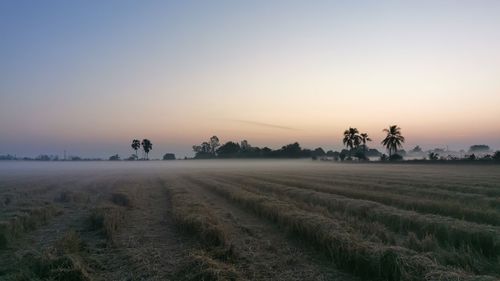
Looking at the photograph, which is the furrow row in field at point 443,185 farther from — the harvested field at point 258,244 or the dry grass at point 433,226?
the dry grass at point 433,226

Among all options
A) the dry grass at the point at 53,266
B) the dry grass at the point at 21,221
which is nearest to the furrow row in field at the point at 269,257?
the dry grass at the point at 53,266

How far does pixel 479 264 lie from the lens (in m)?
8.33

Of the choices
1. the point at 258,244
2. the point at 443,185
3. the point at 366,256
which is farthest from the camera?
the point at 443,185

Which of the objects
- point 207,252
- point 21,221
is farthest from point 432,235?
point 21,221

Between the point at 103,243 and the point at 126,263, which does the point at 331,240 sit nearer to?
the point at 126,263

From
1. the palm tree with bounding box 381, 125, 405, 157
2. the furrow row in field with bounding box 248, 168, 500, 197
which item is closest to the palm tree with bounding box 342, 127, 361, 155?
the palm tree with bounding box 381, 125, 405, 157

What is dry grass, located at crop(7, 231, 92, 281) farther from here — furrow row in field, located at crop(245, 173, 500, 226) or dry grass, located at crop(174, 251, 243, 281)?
furrow row in field, located at crop(245, 173, 500, 226)

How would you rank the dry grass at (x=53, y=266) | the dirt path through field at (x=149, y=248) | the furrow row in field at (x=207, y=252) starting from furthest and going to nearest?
the dirt path through field at (x=149, y=248)
the dry grass at (x=53, y=266)
the furrow row in field at (x=207, y=252)

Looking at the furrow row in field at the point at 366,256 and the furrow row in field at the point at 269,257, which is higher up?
the furrow row in field at the point at 366,256

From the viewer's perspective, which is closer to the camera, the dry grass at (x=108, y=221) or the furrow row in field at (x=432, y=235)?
the furrow row in field at (x=432, y=235)

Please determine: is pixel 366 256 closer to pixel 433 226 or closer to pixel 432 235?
pixel 432 235

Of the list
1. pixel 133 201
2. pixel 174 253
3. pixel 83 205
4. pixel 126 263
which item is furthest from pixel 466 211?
pixel 83 205

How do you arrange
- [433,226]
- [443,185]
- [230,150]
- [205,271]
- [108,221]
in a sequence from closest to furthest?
[205,271]
[433,226]
[108,221]
[443,185]
[230,150]

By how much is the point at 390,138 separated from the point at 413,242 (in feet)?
363
